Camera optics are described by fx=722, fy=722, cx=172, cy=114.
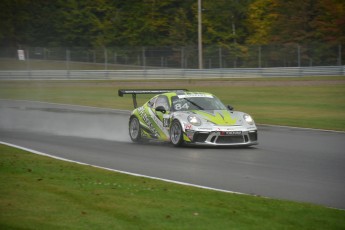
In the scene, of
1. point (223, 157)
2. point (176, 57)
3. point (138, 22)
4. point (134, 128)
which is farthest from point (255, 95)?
point (138, 22)

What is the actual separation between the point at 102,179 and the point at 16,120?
14.5 m

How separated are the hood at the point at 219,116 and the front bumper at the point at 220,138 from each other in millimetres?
306

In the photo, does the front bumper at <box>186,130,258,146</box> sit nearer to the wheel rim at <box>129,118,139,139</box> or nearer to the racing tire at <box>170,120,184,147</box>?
the racing tire at <box>170,120,184,147</box>

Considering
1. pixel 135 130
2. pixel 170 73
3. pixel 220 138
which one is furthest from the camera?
pixel 170 73

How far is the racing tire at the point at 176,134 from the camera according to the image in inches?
638

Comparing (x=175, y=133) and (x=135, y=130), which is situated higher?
(x=175, y=133)

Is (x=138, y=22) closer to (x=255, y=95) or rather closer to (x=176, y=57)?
(x=176, y=57)

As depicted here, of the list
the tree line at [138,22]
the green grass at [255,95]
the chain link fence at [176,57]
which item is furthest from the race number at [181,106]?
the tree line at [138,22]

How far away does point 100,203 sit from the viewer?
328 inches

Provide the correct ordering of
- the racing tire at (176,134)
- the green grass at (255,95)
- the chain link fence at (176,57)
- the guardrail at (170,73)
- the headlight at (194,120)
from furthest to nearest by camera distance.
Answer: the chain link fence at (176,57) → the guardrail at (170,73) → the green grass at (255,95) → the racing tire at (176,134) → the headlight at (194,120)

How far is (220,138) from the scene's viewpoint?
52.0 ft

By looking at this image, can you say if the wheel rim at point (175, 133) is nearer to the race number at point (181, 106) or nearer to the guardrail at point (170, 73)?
the race number at point (181, 106)

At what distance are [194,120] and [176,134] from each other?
0.62 m

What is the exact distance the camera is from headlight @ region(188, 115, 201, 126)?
16.0 m
